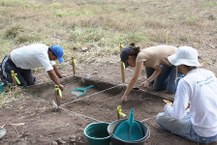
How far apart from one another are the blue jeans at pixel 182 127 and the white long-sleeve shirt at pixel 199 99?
0.09m

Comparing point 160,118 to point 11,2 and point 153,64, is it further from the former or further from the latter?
point 11,2

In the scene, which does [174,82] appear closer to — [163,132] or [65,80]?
[163,132]

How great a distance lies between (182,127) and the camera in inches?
139

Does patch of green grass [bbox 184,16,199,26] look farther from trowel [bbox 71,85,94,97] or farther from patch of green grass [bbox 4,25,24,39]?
trowel [bbox 71,85,94,97]

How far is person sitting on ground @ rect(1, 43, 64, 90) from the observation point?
5.00 meters

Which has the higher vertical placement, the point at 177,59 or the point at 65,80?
the point at 177,59

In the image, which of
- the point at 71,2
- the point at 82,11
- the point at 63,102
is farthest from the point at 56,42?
the point at 71,2

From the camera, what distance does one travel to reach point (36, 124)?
13.4 feet

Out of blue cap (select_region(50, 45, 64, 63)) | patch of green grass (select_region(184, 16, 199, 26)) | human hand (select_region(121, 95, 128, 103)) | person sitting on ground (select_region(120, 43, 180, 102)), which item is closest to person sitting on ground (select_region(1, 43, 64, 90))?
blue cap (select_region(50, 45, 64, 63))

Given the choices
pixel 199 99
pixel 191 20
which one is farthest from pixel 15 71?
pixel 191 20

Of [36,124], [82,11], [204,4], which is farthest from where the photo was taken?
[204,4]

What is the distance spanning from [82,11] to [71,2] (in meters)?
2.63

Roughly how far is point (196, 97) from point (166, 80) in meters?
1.83

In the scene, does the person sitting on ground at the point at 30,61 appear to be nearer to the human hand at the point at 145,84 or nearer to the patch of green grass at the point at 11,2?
the human hand at the point at 145,84
